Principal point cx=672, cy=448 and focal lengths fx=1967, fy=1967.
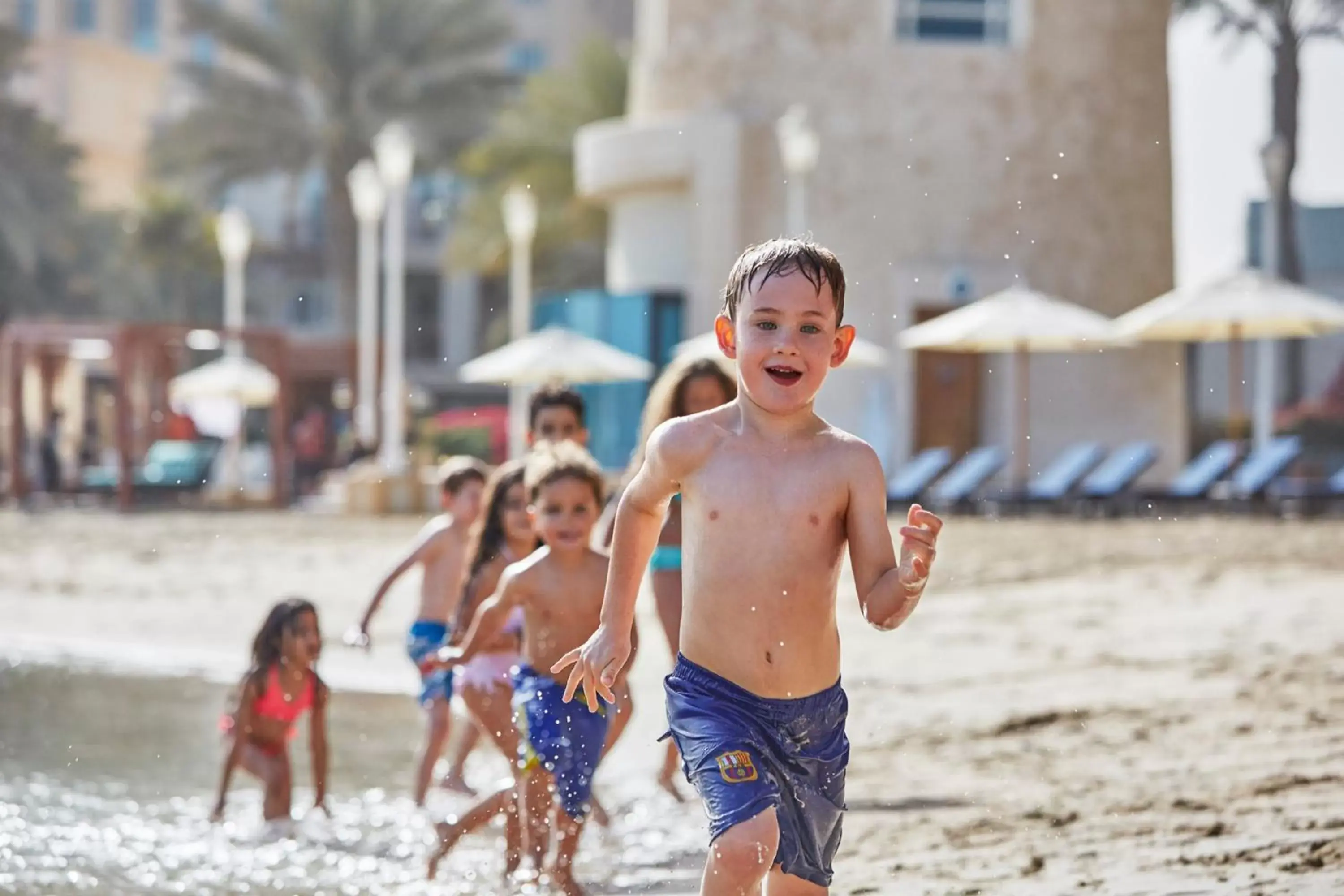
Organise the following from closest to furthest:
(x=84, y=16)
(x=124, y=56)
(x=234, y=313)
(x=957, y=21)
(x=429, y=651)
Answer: (x=429, y=651)
(x=957, y=21)
(x=234, y=313)
(x=124, y=56)
(x=84, y=16)

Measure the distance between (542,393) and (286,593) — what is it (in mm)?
8846

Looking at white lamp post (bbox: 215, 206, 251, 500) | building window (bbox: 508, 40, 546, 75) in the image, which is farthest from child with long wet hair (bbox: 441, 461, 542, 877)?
building window (bbox: 508, 40, 546, 75)

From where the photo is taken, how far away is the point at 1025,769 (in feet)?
22.9

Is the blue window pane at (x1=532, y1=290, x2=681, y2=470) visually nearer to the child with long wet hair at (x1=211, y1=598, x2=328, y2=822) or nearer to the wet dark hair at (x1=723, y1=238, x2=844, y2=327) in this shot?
the child with long wet hair at (x1=211, y1=598, x2=328, y2=822)

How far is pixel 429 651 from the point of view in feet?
22.4

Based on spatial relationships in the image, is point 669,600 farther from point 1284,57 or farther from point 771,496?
point 1284,57

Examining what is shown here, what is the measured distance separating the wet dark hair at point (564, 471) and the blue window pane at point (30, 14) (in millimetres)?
57586

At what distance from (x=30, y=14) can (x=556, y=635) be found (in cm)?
5856

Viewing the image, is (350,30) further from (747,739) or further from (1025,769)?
(747,739)

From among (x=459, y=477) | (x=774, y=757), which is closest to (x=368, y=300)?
(x=459, y=477)

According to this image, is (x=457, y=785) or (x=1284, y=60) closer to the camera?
(x=457, y=785)

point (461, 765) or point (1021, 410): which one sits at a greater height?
point (1021, 410)

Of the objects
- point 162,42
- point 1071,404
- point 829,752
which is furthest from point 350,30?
point 829,752

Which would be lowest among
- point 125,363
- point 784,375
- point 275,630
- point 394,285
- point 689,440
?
point 275,630
